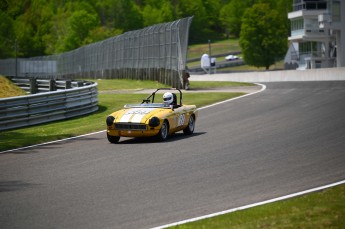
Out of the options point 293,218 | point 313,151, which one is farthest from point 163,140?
point 293,218

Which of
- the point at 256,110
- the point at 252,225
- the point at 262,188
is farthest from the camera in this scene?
the point at 256,110

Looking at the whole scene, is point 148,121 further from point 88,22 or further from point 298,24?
point 88,22

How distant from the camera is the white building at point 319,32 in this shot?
91.4 metres

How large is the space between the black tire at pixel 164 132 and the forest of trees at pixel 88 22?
97.0 m

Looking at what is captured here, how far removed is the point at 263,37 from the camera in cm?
12406

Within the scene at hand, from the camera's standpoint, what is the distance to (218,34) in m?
198

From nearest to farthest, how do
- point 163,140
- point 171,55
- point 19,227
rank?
point 19,227 < point 163,140 < point 171,55

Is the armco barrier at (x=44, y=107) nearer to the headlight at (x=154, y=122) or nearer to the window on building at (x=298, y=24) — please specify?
the headlight at (x=154, y=122)

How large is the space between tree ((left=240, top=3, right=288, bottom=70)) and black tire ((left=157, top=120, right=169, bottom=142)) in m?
106

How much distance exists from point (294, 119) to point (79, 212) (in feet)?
38.8

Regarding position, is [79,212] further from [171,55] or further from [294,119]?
[171,55]

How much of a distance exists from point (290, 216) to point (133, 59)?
147 ft

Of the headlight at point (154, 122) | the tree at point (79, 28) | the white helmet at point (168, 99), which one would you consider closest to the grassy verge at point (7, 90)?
the white helmet at point (168, 99)

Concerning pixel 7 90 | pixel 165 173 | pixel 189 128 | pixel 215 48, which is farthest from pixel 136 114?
pixel 215 48
